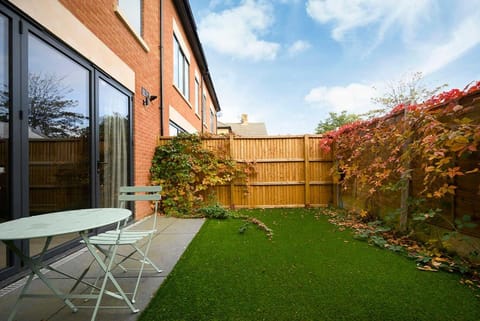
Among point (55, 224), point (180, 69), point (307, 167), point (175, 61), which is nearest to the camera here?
point (55, 224)

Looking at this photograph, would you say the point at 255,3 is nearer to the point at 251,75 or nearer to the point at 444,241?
the point at 251,75

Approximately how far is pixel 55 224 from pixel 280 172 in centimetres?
503

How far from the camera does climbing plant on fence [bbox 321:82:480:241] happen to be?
2.39 m

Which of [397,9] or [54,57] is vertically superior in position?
[397,9]

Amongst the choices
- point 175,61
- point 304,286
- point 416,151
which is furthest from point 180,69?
point 304,286

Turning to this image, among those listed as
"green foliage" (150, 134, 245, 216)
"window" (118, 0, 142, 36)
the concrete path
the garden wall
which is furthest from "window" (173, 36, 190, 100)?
the garden wall

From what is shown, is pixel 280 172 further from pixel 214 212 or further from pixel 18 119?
pixel 18 119

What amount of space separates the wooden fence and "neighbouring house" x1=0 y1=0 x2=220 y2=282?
221cm

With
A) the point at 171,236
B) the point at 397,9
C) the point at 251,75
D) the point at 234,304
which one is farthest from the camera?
the point at 251,75

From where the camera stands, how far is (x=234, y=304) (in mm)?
1839

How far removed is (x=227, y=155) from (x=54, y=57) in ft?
12.6

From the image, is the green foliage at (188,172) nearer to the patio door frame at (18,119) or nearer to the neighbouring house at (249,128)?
the patio door frame at (18,119)

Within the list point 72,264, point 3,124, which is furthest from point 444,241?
point 3,124

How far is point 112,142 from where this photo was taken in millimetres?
3908
